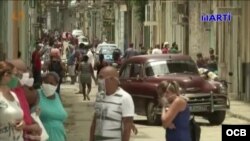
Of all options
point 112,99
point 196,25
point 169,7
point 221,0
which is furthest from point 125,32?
point 112,99

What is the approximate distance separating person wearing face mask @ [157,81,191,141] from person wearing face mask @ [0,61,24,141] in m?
1.94

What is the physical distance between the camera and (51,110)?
1017cm

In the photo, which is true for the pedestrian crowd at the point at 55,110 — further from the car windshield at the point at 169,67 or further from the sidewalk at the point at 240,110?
the sidewalk at the point at 240,110

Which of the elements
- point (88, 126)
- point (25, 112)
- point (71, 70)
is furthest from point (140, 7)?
point (25, 112)

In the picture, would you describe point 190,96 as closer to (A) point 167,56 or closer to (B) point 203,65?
(A) point 167,56

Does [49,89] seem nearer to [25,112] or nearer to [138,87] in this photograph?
[25,112]

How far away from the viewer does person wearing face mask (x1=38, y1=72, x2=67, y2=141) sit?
33.4 ft

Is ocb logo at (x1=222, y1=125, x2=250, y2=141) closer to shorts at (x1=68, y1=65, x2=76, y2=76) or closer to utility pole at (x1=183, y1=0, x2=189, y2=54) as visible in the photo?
shorts at (x1=68, y1=65, x2=76, y2=76)

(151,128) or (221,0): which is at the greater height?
(221,0)

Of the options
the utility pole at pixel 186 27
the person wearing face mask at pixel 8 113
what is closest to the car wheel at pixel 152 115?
the person wearing face mask at pixel 8 113

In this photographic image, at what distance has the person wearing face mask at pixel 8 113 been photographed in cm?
891

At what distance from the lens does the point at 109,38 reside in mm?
94250

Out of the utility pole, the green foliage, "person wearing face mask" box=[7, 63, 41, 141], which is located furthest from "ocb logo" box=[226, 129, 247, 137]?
the green foliage

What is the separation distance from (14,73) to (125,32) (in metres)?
70.4
